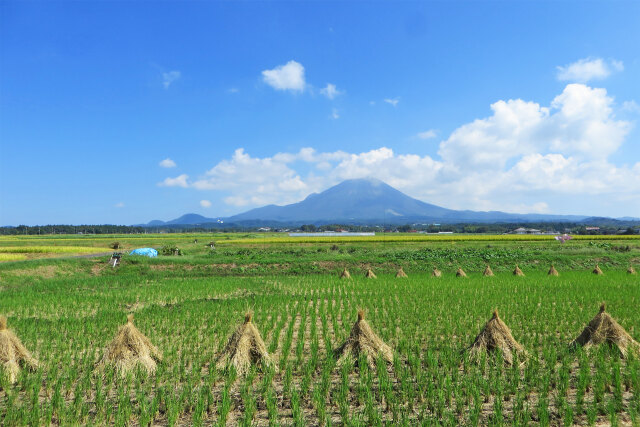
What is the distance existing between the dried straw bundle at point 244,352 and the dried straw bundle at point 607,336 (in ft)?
21.3

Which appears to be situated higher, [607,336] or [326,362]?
[607,336]

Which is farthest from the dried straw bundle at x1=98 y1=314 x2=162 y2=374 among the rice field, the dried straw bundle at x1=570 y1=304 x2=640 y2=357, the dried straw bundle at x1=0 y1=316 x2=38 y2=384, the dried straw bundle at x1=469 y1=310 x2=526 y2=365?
the dried straw bundle at x1=570 y1=304 x2=640 y2=357

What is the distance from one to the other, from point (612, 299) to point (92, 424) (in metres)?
16.0

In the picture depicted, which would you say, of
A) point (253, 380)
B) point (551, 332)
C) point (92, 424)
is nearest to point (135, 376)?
point (92, 424)

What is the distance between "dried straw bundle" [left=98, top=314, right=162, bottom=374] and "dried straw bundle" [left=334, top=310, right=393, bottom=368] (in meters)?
3.68

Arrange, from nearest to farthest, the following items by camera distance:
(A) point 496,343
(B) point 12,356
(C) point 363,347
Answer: (B) point 12,356
(C) point 363,347
(A) point 496,343

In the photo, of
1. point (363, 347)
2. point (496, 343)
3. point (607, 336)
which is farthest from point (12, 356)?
point (607, 336)

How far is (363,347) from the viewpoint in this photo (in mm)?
7578

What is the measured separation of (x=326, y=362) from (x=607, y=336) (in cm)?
587

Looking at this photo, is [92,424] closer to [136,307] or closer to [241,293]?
[136,307]

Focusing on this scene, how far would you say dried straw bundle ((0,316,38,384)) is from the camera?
6930mm

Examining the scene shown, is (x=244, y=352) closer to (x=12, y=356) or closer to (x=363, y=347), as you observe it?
(x=363, y=347)

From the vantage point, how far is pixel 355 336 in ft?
25.5

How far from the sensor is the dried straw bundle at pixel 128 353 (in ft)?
23.8
